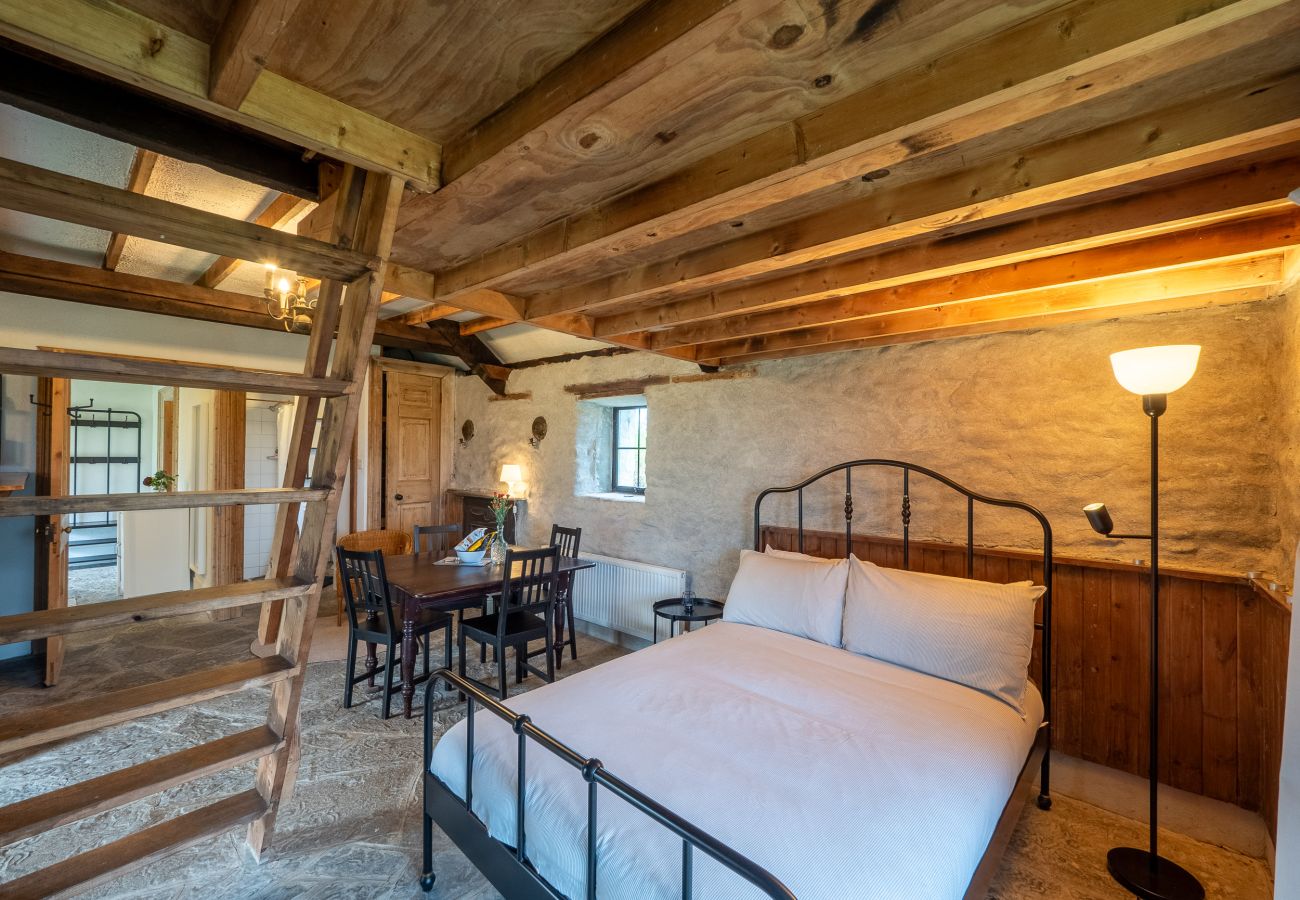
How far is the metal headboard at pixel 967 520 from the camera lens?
7.91 feet

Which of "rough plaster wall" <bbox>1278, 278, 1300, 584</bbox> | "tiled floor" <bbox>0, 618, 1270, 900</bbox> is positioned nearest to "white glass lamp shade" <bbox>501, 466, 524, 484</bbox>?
"tiled floor" <bbox>0, 618, 1270, 900</bbox>

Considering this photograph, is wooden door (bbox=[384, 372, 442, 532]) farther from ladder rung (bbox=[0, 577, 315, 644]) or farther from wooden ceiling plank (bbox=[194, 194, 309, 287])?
ladder rung (bbox=[0, 577, 315, 644])

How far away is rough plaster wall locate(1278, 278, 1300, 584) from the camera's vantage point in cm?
187

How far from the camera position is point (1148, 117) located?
1.23 metres

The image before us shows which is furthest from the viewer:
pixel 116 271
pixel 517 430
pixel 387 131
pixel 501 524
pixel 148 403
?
pixel 148 403

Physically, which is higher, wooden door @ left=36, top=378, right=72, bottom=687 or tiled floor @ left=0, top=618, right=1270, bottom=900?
wooden door @ left=36, top=378, right=72, bottom=687

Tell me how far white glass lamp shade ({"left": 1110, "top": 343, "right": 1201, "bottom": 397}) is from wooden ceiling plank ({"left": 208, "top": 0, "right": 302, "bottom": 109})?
8.12 feet

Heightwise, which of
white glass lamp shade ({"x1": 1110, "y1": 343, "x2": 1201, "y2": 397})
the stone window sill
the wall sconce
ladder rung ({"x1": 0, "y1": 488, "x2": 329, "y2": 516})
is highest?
white glass lamp shade ({"x1": 1110, "y1": 343, "x2": 1201, "y2": 397})

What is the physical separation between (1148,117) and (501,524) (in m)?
3.70

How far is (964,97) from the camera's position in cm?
102

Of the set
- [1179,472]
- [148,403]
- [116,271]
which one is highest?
[116,271]

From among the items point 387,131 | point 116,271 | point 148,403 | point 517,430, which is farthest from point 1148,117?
point 148,403

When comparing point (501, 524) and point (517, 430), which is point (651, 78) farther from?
point (517, 430)

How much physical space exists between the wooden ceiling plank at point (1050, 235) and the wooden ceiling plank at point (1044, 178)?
8 centimetres
